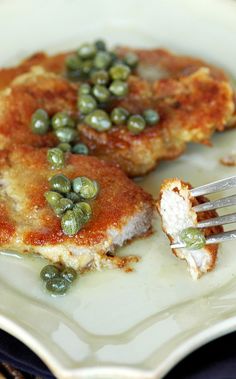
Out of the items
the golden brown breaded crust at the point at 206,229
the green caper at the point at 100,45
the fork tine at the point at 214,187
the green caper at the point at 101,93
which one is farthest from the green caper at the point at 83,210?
the green caper at the point at 100,45

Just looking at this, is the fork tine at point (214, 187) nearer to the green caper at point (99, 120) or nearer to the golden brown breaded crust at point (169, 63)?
the green caper at point (99, 120)

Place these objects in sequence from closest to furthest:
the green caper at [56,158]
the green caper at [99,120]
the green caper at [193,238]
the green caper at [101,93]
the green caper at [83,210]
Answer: the green caper at [193,238]
the green caper at [83,210]
the green caper at [56,158]
the green caper at [99,120]
the green caper at [101,93]

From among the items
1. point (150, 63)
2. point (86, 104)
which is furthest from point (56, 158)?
point (150, 63)

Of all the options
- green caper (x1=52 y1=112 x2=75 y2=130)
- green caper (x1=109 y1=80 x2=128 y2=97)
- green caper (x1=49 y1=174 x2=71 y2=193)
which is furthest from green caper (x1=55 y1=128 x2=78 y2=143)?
green caper (x1=49 y1=174 x2=71 y2=193)

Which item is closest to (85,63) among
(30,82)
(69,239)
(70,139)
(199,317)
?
(30,82)

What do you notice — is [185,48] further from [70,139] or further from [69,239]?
[69,239]

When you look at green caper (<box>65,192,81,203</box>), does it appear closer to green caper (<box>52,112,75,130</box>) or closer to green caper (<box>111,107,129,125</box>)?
green caper (<box>52,112,75,130</box>)

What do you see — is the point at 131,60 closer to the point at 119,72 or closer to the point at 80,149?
the point at 119,72
